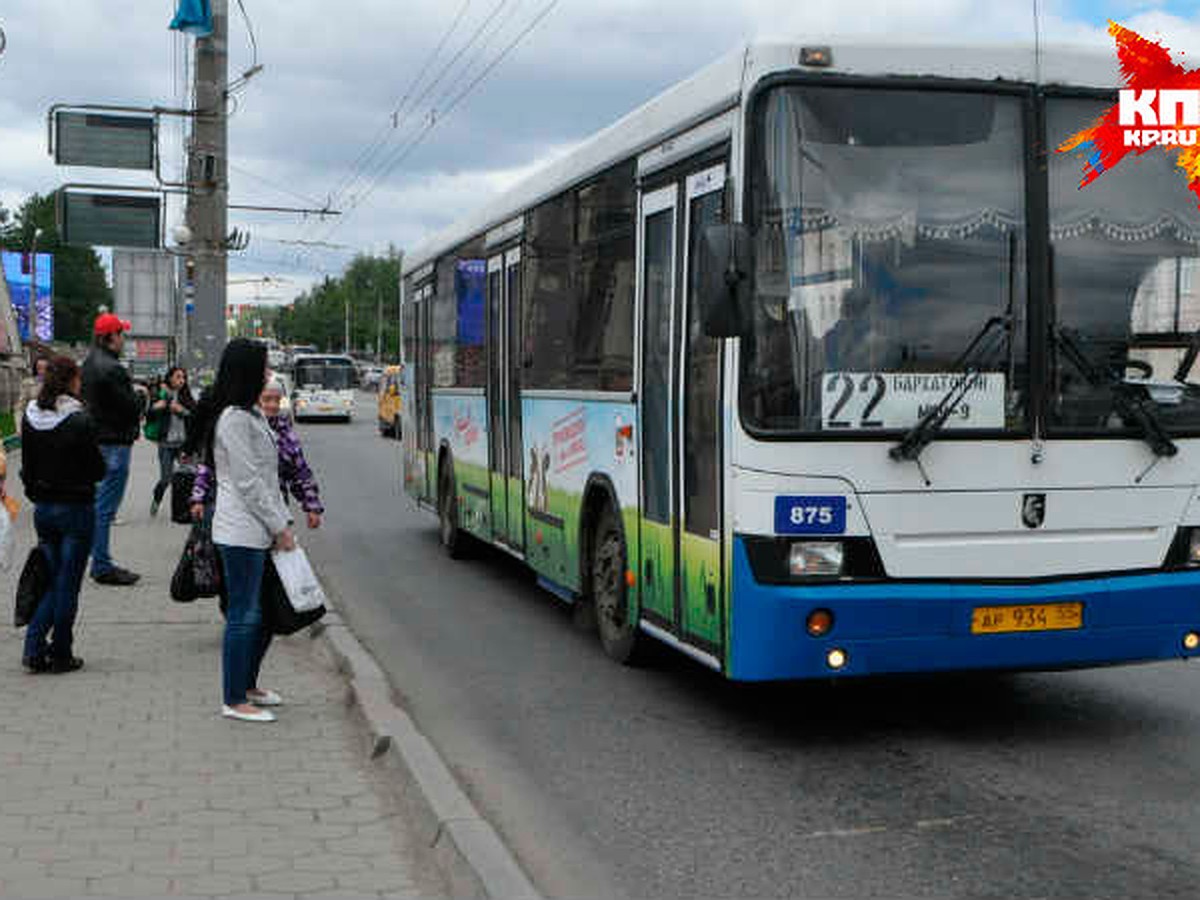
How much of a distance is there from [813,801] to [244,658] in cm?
276

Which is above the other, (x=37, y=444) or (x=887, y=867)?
(x=37, y=444)

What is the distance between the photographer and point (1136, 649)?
679 cm

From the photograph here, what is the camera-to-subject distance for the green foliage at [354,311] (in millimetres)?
160500

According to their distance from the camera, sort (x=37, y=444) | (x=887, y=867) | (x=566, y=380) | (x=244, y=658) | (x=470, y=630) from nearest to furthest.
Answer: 1. (x=887, y=867)
2. (x=244, y=658)
3. (x=37, y=444)
4. (x=566, y=380)
5. (x=470, y=630)

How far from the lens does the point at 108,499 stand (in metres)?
11.9

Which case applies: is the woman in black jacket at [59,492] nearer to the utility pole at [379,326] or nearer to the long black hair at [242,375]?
the long black hair at [242,375]

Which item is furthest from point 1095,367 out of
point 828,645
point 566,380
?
point 566,380

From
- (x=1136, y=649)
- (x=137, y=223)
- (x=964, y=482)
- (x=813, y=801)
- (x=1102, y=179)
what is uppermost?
(x=137, y=223)

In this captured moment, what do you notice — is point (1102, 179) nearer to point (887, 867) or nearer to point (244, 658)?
point (887, 867)

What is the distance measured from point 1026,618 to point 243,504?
3.48 meters

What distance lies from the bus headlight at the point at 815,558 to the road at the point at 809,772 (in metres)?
0.86

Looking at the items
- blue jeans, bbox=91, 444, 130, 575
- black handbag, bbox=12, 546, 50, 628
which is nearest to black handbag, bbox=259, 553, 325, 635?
black handbag, bbox=12, 546, 50, 628

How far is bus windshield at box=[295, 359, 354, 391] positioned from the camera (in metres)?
50.2

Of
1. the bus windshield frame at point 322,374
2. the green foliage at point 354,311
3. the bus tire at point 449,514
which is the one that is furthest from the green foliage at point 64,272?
the bus tire at point 449,514
